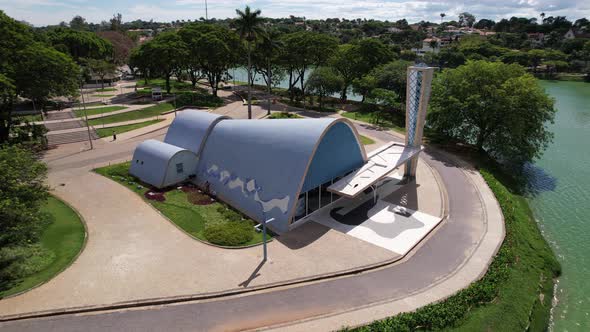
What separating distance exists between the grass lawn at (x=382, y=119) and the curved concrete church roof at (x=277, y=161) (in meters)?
26.2

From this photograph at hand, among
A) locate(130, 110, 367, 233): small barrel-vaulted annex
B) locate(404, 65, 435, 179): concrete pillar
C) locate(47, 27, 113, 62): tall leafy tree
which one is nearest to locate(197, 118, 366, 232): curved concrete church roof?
locate(130, 110, 367, 233): small barrel-vaulted annex

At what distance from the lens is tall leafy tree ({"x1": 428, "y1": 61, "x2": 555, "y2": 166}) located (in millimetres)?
38688

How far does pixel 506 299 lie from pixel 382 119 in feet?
137

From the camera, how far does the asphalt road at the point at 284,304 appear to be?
17266mm

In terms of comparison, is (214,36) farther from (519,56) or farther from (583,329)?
(519,56)

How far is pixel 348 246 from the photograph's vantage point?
77.8 ft

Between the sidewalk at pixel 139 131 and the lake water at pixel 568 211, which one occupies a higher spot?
the sidewalk at pixel 139 131

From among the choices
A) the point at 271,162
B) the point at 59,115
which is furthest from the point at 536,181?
the point at 59,115

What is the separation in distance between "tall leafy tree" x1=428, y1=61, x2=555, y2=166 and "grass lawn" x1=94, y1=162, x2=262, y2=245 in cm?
3005

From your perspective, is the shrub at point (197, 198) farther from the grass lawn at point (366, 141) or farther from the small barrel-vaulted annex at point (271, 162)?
the grass lawn at point (366, 141)

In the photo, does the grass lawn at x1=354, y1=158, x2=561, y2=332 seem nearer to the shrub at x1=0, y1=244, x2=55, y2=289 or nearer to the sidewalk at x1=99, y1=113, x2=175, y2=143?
the shrub at x1=0, y1=244, x2=55, y2=289

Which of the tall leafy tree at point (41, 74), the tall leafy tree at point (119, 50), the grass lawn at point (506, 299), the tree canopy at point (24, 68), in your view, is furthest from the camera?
the tall leafy tree at point (119, 50)

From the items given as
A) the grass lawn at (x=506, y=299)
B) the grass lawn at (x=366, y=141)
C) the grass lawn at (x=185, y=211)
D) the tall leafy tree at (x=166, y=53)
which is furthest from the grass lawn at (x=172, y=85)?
the grass lawn at (x=506, y=299)

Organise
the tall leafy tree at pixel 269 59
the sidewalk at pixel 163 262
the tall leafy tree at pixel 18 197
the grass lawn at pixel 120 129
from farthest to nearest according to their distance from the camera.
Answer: the tall leafy tree at pixel 269 59 → the grass lawn at pixel 120 129 → the tall leafy tree at pixel 18 197 → the sidewalk at pixel 163 262
